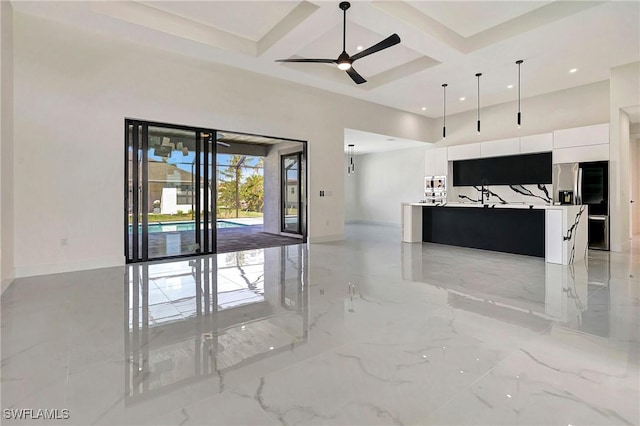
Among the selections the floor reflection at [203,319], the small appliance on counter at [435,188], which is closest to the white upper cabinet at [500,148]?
the small appliance on counter at [435,188]

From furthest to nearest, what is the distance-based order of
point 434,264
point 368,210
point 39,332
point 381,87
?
1. point 368,210
2. point 381,87
3. point 434,264
4. point 39,332

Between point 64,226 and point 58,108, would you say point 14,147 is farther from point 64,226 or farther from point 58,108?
point 64,226

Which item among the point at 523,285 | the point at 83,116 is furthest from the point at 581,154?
the point at 83,116

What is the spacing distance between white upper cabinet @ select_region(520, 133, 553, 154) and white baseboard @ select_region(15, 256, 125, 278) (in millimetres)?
8262

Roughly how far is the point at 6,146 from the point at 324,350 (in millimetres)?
4299

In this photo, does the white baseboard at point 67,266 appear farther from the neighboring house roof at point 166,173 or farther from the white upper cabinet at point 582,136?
the white upper cabinet at point 582,136

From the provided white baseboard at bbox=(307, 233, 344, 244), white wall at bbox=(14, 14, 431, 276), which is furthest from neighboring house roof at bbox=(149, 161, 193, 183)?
white baseboard at bbox=(307, 233, 344, 244)

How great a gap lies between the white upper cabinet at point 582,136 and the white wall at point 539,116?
54 centimetres

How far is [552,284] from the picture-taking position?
150 inches

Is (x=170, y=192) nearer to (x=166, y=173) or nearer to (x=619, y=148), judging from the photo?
(x=166, y=173)

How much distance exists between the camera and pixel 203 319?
109 inches

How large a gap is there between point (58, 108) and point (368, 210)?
9801mm

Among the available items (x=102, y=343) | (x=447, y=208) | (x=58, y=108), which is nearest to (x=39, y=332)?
(x=102, y=343)

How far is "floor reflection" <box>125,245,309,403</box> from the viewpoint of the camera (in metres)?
1.96
